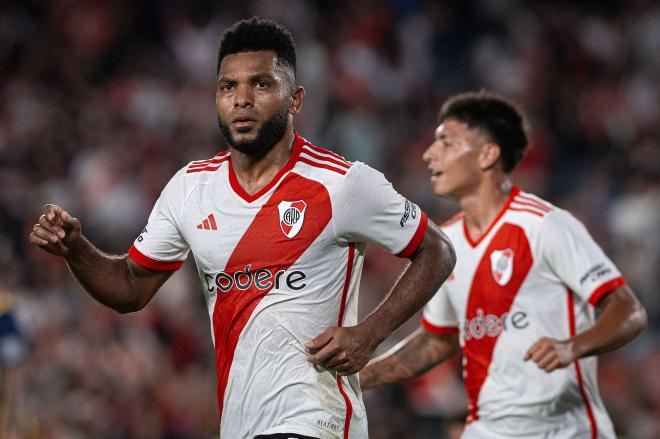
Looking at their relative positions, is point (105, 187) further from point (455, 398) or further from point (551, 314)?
point (551, 314)

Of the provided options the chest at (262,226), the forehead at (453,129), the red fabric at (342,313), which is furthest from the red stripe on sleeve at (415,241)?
the forehead at (453,129)

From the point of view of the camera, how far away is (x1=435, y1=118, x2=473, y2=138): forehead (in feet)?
19.4

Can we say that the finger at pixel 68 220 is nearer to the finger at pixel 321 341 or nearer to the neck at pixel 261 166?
the neck at pixel 261 166

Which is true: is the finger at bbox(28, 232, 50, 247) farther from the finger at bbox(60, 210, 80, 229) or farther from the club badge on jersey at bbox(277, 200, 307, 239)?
the club badge on jersey at bbox(277, 200, 307, 239)

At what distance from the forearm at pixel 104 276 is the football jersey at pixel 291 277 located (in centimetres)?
37

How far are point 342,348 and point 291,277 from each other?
36cm

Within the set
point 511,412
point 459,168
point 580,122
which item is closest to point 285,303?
point 511,412

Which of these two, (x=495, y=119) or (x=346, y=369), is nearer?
(x=346, y=369)

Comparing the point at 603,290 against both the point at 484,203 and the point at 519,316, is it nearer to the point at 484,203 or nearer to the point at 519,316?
the point at 519,316

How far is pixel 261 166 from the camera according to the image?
13.8 ft

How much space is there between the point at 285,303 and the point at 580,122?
910 cm

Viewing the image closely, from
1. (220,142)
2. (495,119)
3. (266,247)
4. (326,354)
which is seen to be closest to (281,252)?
(266,247)

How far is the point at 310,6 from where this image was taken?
13.4 m

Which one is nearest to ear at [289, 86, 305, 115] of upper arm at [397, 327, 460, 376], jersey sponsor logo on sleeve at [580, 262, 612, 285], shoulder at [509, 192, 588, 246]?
shoulder at [509, 192, 588, 246]
